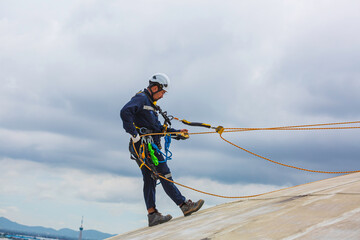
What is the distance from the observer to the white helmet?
732cm

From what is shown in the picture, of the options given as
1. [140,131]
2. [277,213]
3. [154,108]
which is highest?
[154,108]

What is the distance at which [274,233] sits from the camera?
3867 mm

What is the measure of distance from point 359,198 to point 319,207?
48cm

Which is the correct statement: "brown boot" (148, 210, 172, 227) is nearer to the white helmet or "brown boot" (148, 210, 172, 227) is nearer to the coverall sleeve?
the coverall sleeve

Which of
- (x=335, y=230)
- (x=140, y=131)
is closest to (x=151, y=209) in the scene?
(x=140, y=131)

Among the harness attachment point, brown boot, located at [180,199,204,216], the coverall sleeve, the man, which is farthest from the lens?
the harness attachment point

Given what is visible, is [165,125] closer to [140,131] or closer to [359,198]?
[140,131]

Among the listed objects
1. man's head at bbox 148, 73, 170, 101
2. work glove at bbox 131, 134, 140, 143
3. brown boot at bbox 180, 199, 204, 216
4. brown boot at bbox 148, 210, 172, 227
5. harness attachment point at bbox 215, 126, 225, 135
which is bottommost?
brown boot at bbox 148, 210, 172, 227

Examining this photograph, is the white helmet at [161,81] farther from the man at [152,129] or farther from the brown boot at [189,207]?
the brown boot at [189,207]

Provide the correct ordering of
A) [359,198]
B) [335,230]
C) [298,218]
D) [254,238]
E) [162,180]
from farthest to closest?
[162,180], [359,198], [298,218], [254,238], [335,230]

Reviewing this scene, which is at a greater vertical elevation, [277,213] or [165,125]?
[165,125]

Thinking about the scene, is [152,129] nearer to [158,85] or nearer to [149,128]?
[149,128]

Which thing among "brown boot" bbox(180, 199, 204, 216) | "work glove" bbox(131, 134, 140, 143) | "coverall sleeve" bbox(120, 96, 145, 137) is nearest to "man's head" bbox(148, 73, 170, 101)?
"coverall sleeve" bbox(120, 96, 145, 137)

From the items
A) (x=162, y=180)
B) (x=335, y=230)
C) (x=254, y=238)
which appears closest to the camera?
(x=335, y=230)
